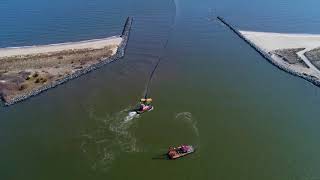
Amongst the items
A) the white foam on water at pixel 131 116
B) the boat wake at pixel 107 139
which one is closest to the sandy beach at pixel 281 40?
the white foam on water at pixel 131 116

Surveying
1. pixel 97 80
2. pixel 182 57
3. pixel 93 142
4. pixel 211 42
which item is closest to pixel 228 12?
pixel 211 42

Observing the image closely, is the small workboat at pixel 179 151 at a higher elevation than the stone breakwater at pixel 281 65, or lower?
lower

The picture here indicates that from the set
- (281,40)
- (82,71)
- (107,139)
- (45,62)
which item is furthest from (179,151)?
(281,40)

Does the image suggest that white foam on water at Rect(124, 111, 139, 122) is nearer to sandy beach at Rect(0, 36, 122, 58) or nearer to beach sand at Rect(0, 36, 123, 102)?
beach sand at Rect(0, 36, 123, 102)

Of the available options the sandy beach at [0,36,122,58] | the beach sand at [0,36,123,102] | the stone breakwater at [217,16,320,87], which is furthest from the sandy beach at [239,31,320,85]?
the beach sand at [0,36,123,102]

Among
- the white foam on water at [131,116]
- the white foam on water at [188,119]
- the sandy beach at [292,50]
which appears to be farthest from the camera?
the sandy beach at [292,50]

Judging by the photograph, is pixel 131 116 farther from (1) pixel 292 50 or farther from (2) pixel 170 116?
(1) pixel 292 50

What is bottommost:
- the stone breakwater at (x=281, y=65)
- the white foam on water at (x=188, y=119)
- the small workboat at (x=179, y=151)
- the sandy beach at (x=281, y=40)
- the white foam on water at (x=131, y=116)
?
the small workboat at (x=179, y=151)

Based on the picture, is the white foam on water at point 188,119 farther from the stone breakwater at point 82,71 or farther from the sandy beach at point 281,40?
the sandy beach at point 281,40

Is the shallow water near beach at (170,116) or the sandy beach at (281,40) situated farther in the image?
the sandy beach at (281,40)
